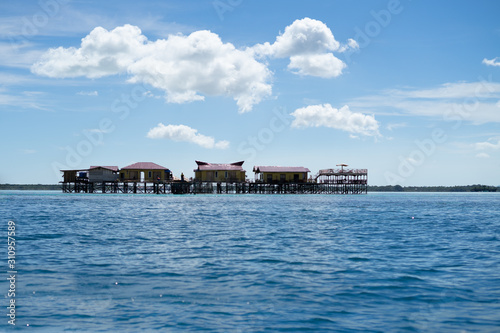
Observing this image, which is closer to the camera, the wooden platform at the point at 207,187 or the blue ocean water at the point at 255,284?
the blue ocean water at the point at 255,284

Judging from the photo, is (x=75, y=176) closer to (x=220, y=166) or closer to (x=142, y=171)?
(x=142, y=171)

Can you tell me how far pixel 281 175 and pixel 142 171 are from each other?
97.2 ft

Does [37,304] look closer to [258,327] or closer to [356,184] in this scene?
[258,327]

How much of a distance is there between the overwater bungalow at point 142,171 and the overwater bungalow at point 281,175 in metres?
20.9

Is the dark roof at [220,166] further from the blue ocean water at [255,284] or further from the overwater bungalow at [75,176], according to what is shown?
the blue ocean water at [255,284]

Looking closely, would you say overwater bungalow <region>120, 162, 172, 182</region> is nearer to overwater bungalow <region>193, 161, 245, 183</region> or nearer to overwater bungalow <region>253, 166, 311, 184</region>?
overwater bungalow <region>193, 161, 245, 183</region>

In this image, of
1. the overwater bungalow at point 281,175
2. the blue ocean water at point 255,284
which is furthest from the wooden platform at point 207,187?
the blue ocean water at point 255,284

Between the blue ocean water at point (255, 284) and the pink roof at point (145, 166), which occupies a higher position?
the pink roof at point (145, 166)

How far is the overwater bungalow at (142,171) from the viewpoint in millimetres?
91312

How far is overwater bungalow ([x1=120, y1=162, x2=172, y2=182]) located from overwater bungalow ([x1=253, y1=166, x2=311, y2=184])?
20854 millimetres

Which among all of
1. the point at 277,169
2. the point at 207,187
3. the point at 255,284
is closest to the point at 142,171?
the point at 207,187

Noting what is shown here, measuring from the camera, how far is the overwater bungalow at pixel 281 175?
94625mm

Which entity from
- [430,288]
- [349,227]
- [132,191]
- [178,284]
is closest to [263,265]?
[178,284]

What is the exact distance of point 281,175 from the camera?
95125 millimetres
